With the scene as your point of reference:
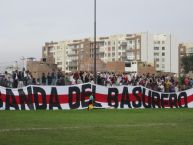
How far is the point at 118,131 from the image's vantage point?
18031mm

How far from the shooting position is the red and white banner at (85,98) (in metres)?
34.1

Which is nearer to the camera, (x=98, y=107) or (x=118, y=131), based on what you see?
(x=118, y=131)

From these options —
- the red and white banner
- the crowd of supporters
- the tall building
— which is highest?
the tall building

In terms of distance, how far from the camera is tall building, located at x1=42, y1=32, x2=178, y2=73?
17562cm

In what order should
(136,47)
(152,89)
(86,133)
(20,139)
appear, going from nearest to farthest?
(20,139), (86,133), (152,89), (136,47)

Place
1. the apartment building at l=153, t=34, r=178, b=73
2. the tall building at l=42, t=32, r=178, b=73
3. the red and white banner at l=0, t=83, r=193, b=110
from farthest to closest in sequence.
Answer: the apartment building at l=153, t=34, r=178, b=73
the tall building at l=42, t=32, r=178, b=73
the red and white banner at l=0, t=83, r=193, b=110

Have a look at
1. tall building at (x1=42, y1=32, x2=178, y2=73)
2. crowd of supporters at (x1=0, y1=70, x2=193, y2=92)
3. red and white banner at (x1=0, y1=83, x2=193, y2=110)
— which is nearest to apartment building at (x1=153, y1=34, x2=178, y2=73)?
tall building at (x1=42, y1=32, x2=178, y2=73)

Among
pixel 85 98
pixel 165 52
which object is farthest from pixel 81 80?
pixel 165 52

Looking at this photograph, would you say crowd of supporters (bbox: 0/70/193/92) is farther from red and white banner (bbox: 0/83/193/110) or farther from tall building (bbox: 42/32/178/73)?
tall building (bbox: 42/32/178/73)

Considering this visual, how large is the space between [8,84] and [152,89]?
1070 cm

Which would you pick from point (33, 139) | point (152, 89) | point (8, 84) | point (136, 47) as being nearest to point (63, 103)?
point (8, 84)

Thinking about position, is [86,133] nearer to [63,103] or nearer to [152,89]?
[63,103]

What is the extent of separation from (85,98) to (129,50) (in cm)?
14726

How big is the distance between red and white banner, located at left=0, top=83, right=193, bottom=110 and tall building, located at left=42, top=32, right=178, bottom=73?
429ft
